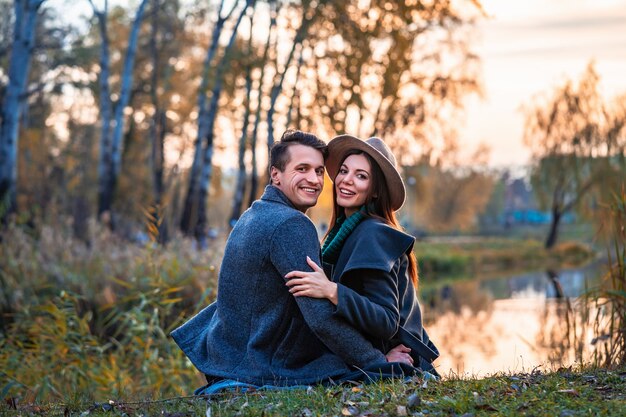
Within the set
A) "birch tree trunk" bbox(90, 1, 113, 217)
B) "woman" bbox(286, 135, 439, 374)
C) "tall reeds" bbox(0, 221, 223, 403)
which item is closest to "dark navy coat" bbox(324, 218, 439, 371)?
"woman" bbox(286, 135, 439, 374)

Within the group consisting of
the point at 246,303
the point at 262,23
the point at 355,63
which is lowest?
the point at 246,303

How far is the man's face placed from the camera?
457 centimetres

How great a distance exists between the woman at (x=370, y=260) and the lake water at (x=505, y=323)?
263cm

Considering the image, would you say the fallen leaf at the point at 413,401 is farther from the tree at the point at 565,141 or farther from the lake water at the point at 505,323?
the tree at the point at 565,141

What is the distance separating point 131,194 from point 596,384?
21855mm

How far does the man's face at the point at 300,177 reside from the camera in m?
4.57

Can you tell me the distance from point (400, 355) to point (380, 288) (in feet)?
1.42

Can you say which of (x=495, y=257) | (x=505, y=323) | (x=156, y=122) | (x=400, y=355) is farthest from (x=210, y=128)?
(x=495, y=257)

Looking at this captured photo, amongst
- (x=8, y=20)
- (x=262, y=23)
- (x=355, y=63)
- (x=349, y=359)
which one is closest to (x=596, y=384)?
(x=349, y=359)

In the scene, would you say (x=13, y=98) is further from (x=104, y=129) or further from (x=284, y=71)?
(x=284, y=71)

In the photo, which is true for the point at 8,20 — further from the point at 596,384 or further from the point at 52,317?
the point at 596,384

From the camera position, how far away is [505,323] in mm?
14828

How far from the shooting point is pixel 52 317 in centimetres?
809

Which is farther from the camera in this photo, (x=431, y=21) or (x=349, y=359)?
(x=431, y=21)
